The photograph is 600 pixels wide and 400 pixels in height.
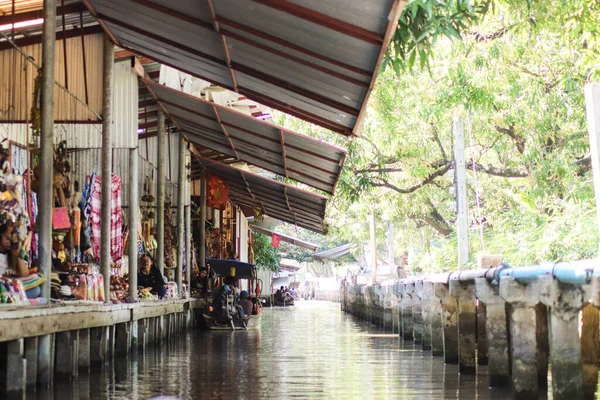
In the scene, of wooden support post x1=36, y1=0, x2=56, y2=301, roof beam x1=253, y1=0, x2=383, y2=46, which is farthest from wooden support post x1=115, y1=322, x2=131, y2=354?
roof beam x1=253, y1=0, x2=383, y2=46

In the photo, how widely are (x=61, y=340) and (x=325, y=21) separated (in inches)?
174

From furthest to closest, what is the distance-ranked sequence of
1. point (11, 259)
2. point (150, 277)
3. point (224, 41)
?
1. point (150, 277)
2. point (224, 41)
3. point (11, 259)

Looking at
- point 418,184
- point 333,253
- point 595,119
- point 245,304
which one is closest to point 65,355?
point 595,119

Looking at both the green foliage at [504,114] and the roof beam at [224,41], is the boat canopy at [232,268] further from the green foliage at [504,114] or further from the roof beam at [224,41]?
the roof beam at [224,41]

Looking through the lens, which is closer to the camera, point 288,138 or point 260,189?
point 288,138

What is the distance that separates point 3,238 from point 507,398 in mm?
5247

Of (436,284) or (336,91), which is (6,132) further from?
(436,284)

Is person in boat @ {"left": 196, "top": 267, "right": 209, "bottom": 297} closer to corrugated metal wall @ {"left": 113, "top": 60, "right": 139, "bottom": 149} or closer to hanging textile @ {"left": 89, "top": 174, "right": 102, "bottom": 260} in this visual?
corrugated metal wall @ {"left": 113, "top": 60, "right": 139, "bottom": 149}

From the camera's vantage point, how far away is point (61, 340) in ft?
29.3

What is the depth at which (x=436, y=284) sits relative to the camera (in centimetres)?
1052

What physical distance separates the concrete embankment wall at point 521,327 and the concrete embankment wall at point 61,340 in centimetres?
411

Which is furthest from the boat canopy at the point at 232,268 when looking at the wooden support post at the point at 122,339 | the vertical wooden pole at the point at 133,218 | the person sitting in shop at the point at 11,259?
the person sitting in shop at the point at 11,259

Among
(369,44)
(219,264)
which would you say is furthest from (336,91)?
(219,264)

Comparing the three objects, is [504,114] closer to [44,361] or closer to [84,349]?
[84,349]
